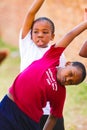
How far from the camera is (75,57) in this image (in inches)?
224

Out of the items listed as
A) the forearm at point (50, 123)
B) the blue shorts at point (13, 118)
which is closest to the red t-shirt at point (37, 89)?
the blue shorts at point (13, 118)

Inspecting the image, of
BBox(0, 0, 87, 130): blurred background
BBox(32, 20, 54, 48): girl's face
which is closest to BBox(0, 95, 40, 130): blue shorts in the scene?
BBox(32, 20, 54, 48): girl's face

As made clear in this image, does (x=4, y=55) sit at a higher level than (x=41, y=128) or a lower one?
higher

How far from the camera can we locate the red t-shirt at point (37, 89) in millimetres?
2848

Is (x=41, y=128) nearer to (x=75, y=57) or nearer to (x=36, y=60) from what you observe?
(x=36, y=60)

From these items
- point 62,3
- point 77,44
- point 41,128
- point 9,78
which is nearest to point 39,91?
point 41,128

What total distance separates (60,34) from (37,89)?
13.1ft

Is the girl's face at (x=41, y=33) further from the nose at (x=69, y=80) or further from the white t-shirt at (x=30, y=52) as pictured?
the nose at (x=69, y=80)

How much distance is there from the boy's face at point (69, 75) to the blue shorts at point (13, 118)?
30 centimetres

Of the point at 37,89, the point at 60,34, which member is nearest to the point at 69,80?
the point at 37,89

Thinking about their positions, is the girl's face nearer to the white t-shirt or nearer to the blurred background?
the white t-shirt

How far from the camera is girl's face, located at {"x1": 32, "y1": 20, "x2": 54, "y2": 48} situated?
3168 mm

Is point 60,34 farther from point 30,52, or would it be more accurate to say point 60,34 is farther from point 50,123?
point 50,123

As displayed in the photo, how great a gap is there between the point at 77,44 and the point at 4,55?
14.5 ft
